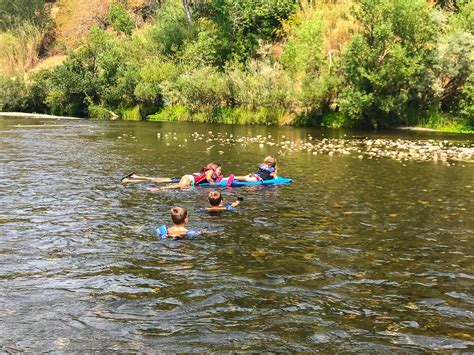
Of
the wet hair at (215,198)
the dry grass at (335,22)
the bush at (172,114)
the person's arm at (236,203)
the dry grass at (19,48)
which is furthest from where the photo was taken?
the dry grass at (19,48)

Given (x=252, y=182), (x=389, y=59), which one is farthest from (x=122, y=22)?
(x=252, y=182)

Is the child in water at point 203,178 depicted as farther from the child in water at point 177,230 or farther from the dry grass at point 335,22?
the dry grass at point 335,22

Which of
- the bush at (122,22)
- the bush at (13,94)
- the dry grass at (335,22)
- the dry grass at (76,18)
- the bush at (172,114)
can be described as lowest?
the bush at (172,114)

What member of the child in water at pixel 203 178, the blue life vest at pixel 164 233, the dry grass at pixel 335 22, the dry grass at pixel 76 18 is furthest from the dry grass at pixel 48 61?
the blue life vest at pixel 164 233

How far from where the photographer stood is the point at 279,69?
171ft

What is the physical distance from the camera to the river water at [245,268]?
6914 millimetres

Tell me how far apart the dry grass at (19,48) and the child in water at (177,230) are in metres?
92.7

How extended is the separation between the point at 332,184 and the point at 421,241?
7.30 m

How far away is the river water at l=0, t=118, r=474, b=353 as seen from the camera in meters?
6.91

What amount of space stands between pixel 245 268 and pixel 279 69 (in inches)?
1746

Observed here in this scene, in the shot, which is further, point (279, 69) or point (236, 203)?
point (279, 69)

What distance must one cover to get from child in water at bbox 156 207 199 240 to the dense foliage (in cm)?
3305

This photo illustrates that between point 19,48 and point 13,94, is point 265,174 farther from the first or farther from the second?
point 19,48

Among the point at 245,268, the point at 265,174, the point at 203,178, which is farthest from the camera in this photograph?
the point at 265,174
